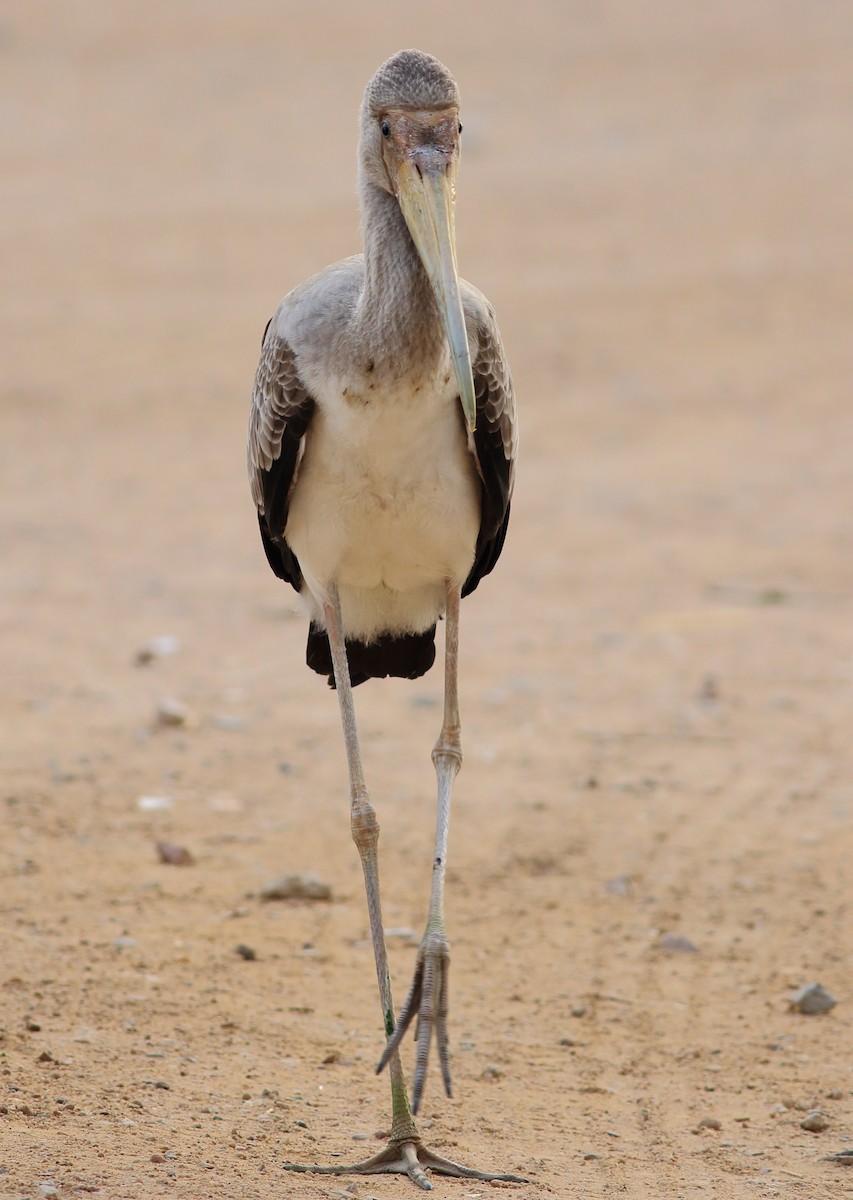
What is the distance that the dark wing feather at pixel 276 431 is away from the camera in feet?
15.7

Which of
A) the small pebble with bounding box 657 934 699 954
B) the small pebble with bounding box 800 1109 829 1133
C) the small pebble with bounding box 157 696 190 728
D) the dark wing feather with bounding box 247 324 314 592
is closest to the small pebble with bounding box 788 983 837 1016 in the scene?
the small pebble with bounding box 657 934 699 954

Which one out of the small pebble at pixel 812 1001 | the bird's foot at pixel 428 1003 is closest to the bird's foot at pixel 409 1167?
the bird's foot at pixel 428 1003

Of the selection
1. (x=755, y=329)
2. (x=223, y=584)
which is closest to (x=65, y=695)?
(x=223, y=584)

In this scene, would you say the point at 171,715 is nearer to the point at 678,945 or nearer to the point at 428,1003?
the point at 678,945

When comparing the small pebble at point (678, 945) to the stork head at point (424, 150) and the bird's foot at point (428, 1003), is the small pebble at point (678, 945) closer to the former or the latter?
the bird's foot at point (428, 1003)

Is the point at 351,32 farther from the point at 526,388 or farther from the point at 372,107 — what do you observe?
the point at 372,107

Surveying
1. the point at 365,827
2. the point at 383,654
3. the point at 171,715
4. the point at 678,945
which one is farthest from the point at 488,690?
the point at 365,827

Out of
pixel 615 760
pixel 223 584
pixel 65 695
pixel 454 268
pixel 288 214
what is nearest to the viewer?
pixel 454 268

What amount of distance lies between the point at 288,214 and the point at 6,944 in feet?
47.3

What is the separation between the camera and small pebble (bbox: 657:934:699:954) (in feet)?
19.8

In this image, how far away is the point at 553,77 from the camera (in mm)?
23812

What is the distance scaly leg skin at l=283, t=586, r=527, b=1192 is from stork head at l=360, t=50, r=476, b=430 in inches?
40.6

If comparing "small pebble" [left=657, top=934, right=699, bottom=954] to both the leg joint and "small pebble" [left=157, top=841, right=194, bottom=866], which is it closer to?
the leg joint

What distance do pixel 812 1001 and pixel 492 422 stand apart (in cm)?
219
